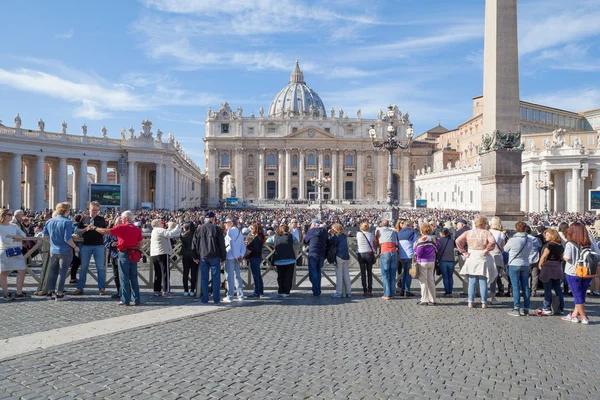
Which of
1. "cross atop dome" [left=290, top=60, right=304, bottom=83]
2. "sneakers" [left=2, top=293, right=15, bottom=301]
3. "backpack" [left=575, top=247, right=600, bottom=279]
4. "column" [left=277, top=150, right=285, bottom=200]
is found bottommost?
"sneakers" [left=2, top=293, right=15, bottom=301]

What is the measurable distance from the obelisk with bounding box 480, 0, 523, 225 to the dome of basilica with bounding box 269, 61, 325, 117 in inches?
4080

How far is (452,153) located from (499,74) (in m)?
73.4

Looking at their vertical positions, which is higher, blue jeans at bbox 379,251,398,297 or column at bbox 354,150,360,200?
column at bbox 354,150,360,200

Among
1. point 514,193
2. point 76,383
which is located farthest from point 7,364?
point 514,193

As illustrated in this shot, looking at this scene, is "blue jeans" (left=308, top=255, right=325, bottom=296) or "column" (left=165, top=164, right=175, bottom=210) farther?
"column" (left=165, top=164, right=175, bottom=210)

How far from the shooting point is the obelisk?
13586mm

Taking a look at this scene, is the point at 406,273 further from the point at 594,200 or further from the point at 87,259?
the point at 594,200

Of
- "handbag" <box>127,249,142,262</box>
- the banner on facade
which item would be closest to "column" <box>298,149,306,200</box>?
the banner on facade

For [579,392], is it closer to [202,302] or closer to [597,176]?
[202,302]

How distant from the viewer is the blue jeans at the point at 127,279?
804 centimetres

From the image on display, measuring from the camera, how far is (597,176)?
4388cm

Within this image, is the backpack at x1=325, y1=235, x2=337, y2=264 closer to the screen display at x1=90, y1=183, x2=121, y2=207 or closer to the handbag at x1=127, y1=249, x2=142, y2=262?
the handbag at x1=127, y1=249, x2=142, y2=262

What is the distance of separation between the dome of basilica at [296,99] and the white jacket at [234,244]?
109236 mm

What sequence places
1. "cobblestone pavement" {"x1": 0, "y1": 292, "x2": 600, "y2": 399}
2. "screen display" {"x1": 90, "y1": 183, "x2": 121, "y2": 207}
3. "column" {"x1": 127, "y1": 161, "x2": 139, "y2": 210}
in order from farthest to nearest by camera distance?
"column" {"x1": 127, "y1": 161, "x2": 139, "y2": 210} < "screen display" {"x1": 90, "y1": 183, "x2": 121, "y2": 207} < "cobblestone pavement" {"x1": 0, "y1": 292, "x2": 600, "y2": 399}
